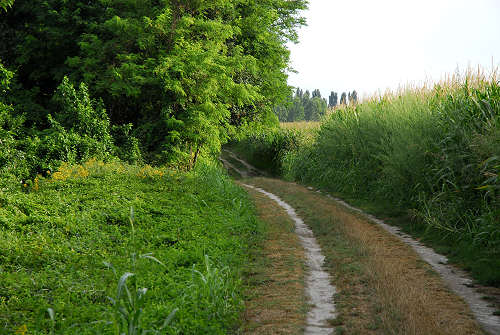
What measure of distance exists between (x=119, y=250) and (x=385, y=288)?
4.81 meters

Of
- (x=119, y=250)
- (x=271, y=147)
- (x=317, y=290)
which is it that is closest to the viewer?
(x=317, y=290)

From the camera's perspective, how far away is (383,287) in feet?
20.9

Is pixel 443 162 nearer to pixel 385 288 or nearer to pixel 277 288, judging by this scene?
pixel 385 288

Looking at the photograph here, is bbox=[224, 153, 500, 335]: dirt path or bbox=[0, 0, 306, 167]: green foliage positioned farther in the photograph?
bbox=[0, 0, 306, 167]: green foliage

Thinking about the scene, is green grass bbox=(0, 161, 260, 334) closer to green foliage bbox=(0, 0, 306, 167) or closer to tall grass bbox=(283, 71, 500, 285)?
green foliage bbox=(0, 0, 306, 167)

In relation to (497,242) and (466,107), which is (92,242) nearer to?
(497,242)

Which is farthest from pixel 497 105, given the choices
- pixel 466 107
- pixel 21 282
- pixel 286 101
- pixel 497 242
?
pixel 286 101

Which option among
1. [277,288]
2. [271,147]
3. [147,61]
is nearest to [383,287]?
[277,288]

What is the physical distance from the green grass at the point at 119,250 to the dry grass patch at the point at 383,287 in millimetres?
1666

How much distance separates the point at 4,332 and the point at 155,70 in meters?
11.1

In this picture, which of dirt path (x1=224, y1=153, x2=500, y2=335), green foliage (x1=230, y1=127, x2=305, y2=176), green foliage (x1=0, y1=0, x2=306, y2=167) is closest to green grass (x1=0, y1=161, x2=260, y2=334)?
dirt path (x1=224, y1=153, x2=500, y2=335)

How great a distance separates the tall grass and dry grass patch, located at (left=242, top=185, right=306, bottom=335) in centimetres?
317

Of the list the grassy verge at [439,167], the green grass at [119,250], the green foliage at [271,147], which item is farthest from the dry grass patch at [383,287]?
the green foliage at [271,147]

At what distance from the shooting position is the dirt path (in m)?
5.16
